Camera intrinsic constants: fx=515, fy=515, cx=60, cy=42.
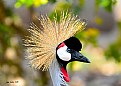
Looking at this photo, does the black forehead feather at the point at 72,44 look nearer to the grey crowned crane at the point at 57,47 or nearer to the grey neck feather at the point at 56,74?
the grey crowned crane at the point at 57,47

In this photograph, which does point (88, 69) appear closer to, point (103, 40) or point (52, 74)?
point (103, 40)

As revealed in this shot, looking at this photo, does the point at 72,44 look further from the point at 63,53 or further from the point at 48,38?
the point at 48,38

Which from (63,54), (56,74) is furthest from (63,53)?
(56,74)

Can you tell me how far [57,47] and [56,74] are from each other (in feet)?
0.62

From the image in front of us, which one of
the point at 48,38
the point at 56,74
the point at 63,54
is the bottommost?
the point at 56,74

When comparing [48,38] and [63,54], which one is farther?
[48,38]

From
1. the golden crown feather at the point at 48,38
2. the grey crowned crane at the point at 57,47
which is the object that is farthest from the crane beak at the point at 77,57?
the golden crown feather at the point at 48,38

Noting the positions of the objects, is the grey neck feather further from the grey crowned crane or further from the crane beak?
the crane beak

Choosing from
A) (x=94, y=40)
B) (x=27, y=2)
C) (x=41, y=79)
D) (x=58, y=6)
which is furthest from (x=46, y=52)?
(x=41, y=79)

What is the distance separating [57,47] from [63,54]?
0.23ft

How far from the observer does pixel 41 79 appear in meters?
5.41

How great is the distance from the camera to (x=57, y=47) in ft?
11.0

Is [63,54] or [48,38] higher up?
[48,38]

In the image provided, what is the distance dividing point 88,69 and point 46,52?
5.05m
